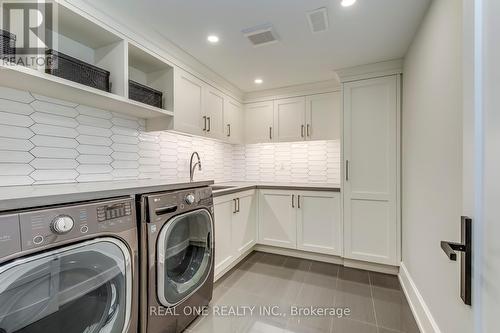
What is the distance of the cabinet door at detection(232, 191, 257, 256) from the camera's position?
2.49m

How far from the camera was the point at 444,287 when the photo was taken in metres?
1.22

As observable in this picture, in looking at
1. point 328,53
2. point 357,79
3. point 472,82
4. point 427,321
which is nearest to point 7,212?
point 472,82

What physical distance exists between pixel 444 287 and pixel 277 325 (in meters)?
1.07

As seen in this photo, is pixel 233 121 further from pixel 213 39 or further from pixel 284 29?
pixel 284 29

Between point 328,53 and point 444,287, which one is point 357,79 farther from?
point 444,287

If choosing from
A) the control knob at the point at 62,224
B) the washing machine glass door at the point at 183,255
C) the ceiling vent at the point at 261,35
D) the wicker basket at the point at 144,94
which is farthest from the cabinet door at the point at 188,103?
the control knob at the point at 62,224

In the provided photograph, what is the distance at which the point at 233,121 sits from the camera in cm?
305

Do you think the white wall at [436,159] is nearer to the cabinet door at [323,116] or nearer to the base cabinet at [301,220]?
the base cabinet at [301,220]

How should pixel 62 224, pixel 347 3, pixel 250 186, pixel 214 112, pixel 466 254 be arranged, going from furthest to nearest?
pixel 250 186, pixel 214 112, pixel 347 3, pixel 62 224, pixel 466 254

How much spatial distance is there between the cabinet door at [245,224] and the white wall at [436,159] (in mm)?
1629

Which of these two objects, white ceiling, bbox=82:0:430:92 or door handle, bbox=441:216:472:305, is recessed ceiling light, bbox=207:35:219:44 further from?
door handle, bbox=441:216:472:305

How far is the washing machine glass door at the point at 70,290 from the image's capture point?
0.80 m

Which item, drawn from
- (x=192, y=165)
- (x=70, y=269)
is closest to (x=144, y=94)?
(x=192, y=165)

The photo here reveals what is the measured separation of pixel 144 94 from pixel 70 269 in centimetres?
135
